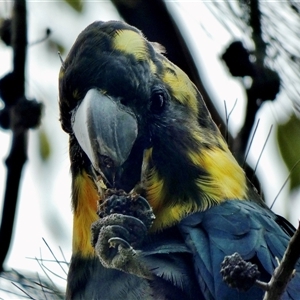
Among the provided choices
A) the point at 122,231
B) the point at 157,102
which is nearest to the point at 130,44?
the point at 157,102

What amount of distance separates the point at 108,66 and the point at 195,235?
0.37 metres

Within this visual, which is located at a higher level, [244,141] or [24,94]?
[244,141]

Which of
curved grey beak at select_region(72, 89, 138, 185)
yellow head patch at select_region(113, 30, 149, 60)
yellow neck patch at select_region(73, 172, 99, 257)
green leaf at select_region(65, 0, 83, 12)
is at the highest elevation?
yellow head patch at select_region(113, 30, 149, 60)

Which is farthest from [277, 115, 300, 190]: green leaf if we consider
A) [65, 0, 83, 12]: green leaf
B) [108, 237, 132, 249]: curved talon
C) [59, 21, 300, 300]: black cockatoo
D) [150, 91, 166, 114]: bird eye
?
[65, 0, 83, 12]: green leaf

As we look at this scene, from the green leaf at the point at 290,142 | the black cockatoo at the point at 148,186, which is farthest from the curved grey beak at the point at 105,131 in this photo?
the green leaf at the point at 290,142

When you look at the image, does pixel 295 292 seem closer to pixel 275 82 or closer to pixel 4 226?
pixel 275 82

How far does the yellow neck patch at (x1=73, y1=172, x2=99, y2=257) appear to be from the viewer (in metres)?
1.54

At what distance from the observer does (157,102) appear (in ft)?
5.00

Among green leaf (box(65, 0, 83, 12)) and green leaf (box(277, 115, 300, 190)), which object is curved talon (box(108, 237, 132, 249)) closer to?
green leaf (box(277, 115, 300, 190))

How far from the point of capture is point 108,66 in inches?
58.6

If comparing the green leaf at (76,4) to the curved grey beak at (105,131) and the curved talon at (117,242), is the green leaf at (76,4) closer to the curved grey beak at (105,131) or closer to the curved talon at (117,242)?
the curved grey beak at (105,131)

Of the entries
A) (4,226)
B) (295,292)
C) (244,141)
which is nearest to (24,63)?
(4,226)

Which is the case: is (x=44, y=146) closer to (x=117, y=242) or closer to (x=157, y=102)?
(x=157, y=102)

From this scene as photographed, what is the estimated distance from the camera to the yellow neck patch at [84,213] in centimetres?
154
